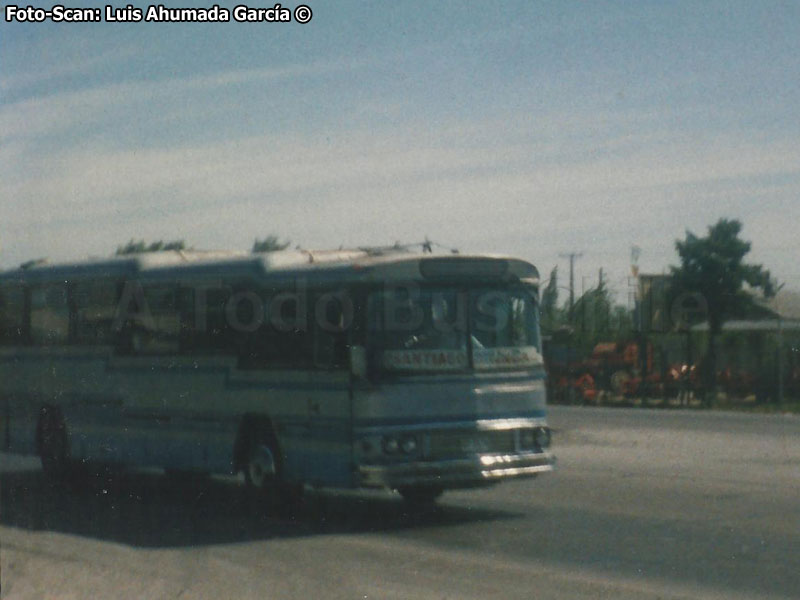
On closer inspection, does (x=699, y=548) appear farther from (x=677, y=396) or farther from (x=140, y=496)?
(x=677, y=396)

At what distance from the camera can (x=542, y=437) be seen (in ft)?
44.5

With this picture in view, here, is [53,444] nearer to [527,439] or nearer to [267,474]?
[267,474]

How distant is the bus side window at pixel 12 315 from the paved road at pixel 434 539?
1.97m

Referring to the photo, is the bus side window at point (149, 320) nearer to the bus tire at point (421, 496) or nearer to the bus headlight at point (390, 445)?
the bus tire at point (421, 496)

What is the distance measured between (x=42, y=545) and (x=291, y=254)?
411cm

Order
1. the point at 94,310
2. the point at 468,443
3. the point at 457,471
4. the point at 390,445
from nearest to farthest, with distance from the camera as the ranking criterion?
the point at 390,445 → the point at 457,471 → the point at 468,443 → the point at 94,310

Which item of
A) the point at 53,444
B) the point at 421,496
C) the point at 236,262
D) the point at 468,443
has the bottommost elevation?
the point at 421,496

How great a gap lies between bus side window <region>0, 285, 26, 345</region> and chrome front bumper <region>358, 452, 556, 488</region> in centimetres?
755

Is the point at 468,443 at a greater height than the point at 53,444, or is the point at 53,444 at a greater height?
the point at 468,443

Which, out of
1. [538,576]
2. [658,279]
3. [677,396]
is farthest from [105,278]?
[658,279]

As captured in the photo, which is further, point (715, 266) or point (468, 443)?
point (715, 266)

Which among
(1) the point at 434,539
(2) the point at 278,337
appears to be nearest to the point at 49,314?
(2) the point at 278,337

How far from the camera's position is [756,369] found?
144 feet

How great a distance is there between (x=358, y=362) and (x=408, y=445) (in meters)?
0.93
